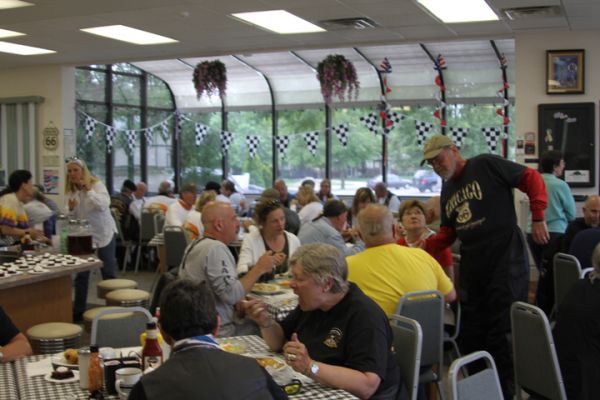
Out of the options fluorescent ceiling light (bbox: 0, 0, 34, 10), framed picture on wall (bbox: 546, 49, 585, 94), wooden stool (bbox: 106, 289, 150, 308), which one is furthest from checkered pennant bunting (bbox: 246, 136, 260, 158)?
wooden stool (bbox: 106, 289, 150, 308)

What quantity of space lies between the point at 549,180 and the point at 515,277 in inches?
96.5

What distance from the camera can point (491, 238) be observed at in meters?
4.48

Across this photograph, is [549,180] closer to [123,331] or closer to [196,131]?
[123,331]

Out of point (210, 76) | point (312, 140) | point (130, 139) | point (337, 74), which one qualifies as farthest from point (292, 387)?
point (130, 139)

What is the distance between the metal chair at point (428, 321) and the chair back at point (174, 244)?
4.20 m

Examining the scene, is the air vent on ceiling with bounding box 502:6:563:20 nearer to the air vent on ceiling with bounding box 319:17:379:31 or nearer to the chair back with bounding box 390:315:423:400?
the air vent on ceiling with bounding box 319:17:379:31

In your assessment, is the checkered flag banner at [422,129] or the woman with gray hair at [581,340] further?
the checkered flag banner at [422,129]

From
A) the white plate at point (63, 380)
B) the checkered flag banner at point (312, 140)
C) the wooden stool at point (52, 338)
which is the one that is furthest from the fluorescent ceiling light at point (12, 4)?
the checkered flag banner at point (312, 140)

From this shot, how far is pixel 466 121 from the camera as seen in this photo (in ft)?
37.7

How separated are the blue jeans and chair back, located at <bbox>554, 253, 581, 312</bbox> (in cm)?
425

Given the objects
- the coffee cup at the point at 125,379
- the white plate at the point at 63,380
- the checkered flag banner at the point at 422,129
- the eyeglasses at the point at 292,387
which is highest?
the checkered flag banner at the point at 422,129

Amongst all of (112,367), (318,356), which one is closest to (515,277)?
(318,356)

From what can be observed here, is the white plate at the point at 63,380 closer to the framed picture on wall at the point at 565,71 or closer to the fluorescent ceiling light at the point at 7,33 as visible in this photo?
the fluorescent ceiling light at the point at 7,33

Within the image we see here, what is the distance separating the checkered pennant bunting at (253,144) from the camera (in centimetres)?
1349
